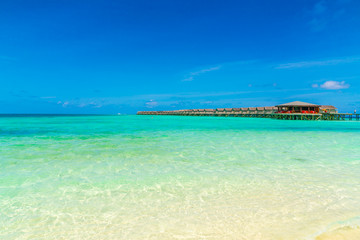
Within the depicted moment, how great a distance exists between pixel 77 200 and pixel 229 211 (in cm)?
235

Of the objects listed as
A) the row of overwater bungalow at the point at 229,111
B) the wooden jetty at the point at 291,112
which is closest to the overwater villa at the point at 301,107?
the wooden jetty at the point at 291,112

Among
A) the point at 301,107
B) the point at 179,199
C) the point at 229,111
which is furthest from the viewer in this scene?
the point at 229,111

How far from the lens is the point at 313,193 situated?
4035 millimetres

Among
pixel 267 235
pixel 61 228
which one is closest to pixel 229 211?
pixel 267 235

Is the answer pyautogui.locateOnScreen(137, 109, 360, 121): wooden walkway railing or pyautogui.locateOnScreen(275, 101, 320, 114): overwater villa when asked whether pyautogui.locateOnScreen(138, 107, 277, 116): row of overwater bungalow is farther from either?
pyautogui.locateOnScreen(275, 101, 320, 114): overwater villa

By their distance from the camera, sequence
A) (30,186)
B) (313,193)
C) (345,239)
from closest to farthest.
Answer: (345,239) → (313,193) → (30,186)

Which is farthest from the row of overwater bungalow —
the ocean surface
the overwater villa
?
the ocean surface

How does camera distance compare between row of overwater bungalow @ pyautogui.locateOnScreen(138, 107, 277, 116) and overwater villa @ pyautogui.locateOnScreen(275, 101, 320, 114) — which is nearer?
overwater villa @ pyautogui.locateOnScreen(275, 101, 320, 114)

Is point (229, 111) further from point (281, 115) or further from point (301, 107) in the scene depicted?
point (301, 107)

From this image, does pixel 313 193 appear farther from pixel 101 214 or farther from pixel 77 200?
pixel 77 200

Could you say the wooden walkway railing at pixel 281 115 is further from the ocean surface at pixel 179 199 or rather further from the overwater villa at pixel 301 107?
the ocean surface at pixel 179 199

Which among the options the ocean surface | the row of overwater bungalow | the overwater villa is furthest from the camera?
the row of overwater bungalow

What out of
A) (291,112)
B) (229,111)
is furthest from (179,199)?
(229,111)

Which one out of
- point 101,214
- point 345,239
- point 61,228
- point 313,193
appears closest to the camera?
point 345,239
